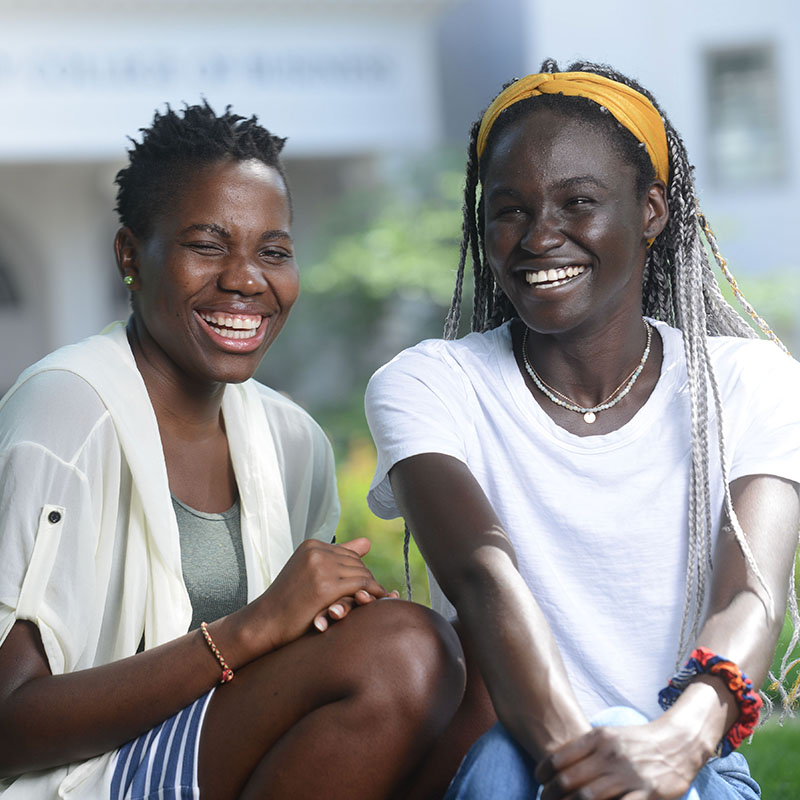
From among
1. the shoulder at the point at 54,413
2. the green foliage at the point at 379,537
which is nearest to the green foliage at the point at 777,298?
the green foliage at the point at 379,537

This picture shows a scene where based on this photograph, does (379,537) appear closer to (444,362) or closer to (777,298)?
(444,362)

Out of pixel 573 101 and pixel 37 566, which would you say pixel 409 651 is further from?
pixel 573 101

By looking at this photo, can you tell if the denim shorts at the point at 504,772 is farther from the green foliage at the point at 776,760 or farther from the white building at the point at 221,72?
the white building at the point at 221,72

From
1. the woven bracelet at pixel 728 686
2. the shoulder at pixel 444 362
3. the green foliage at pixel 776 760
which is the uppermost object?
the shoulder at pixel 444 362

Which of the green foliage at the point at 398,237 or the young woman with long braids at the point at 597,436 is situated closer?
the young woman with long braids at the point at 597,436

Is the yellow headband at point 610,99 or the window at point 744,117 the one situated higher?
the window at point 744,117

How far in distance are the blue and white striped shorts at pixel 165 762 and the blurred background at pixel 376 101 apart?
7121 millimetres

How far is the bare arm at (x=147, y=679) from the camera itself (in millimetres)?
2182

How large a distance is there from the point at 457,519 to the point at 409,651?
0.79ft

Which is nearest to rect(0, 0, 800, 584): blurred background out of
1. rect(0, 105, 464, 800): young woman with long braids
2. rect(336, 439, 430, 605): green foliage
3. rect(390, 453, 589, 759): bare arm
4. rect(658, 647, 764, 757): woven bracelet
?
rect(336, 439, 430, 605): green foliage

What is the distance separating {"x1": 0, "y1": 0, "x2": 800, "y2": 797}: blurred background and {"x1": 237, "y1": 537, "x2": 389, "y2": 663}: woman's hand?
7.12 meters

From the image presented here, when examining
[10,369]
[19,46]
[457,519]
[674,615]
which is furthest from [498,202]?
[10,369]

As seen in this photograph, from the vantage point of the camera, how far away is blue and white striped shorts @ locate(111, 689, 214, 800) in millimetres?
2146

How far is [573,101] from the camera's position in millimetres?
2389
